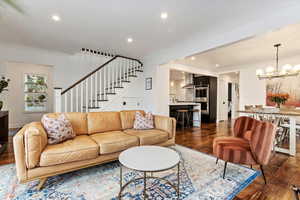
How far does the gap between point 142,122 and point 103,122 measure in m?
0.77

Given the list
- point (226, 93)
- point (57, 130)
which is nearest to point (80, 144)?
point (57, 130)

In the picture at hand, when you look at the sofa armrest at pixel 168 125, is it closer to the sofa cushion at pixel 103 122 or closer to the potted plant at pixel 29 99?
the sofa cushion at pixel 103 122

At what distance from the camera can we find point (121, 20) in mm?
2627

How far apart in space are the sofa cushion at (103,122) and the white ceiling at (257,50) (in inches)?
98.1

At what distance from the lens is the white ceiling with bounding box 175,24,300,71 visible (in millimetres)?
3125

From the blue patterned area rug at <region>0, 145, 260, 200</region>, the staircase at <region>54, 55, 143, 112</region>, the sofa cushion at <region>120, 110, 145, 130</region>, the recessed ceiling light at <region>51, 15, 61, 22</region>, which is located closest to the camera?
the blue patterned area rug at <region>0, 145, 260, 200</region>

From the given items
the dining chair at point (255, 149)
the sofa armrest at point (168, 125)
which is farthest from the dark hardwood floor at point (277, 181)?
the sofa armrest at point (168, 125)

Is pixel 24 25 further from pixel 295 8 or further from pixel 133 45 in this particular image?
pixel 295 8

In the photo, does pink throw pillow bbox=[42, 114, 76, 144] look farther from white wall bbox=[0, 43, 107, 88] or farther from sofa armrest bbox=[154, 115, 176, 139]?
white wall bbox=[0, 43, 107, 88]

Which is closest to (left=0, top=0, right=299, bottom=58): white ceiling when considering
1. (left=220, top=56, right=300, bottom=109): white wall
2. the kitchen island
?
the kitchen island

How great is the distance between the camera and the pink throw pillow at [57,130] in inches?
80.4

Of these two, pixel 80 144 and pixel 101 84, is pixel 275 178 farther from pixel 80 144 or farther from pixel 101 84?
pixel 101 84

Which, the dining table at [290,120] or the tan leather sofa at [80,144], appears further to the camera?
the dining table at [290,120]

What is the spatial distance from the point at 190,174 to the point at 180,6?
250 cm
